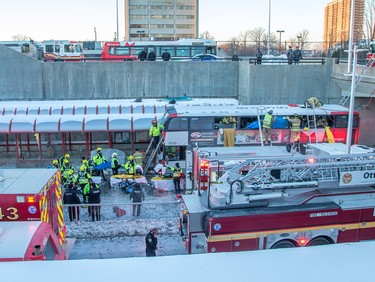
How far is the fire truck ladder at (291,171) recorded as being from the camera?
9.66 metres

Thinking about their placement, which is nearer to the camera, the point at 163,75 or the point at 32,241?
the point at 32,241

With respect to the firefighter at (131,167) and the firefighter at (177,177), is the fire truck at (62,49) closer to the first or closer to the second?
the firefighter at (131,167)

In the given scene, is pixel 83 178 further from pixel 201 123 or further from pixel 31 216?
pixel 201 123

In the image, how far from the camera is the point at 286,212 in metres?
9.66

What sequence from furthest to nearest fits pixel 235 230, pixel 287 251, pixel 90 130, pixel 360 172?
pixel 90 130 → pixel 360 172 → pixel 235 230 → pixel 287 251

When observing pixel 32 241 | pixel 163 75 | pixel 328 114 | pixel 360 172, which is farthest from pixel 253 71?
pixel 32 241

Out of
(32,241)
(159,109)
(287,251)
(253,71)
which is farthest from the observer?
(253,71)

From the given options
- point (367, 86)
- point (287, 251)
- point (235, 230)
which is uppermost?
point (367, 86)

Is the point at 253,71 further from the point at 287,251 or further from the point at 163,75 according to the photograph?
the point at 287,251

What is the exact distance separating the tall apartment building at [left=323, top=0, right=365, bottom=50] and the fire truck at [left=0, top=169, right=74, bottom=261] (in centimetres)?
2949

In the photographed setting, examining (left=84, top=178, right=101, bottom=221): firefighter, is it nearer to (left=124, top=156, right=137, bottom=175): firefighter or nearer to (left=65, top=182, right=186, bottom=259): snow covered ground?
(left=65, top=182, right=186, bottom=259): snow covered ground

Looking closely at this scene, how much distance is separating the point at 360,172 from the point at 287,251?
509cm

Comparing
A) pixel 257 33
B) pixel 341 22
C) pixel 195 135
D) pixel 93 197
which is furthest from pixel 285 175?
pixel 257 33

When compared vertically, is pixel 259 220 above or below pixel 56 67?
below
